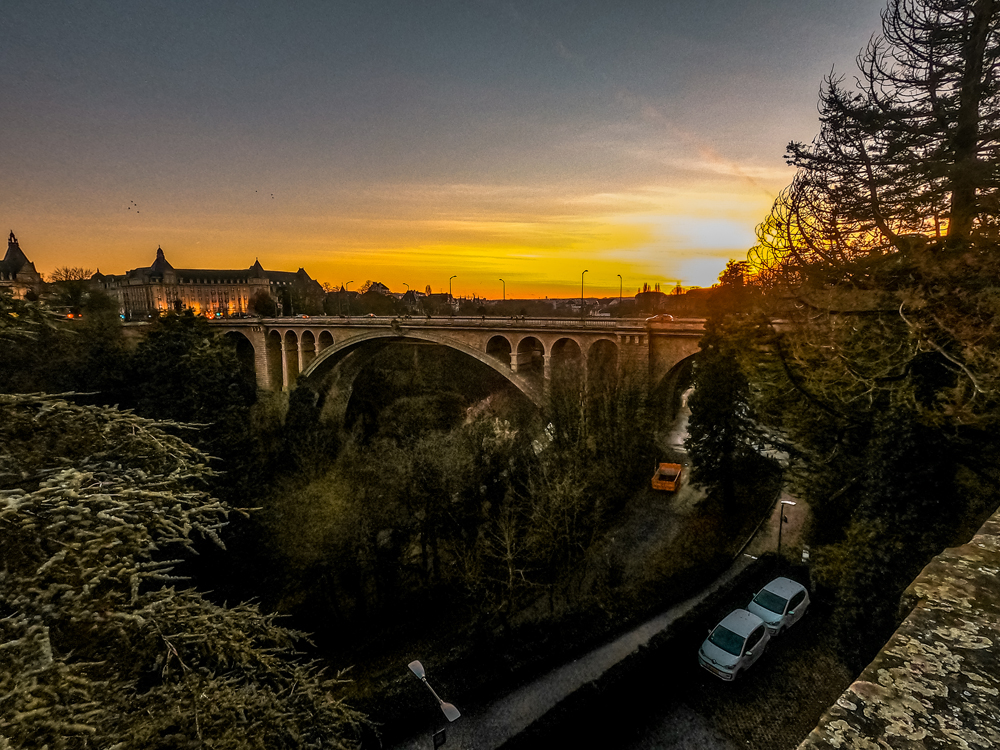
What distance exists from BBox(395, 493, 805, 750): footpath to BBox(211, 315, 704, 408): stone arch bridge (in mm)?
10112

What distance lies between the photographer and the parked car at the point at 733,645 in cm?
1066

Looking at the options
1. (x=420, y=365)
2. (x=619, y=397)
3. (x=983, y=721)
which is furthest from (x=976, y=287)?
(x=420, y=365)

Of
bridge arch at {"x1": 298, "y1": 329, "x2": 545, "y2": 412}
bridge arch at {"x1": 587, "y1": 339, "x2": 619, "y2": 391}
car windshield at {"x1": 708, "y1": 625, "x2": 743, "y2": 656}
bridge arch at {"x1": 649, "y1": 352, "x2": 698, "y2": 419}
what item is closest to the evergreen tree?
bridge arch at {"x1": 649, "y1": 352, "x2": 698, "y2": 419}

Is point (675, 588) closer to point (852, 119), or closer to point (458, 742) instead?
point (458, 742)

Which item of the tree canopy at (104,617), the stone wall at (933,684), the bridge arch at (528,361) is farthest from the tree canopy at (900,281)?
the bridge arch at (528,361)

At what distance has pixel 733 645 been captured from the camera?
427 inches

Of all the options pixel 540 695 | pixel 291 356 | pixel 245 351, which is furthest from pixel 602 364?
pixel 245 351

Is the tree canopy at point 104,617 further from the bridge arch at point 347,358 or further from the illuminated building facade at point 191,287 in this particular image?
the illuminated building facade at point 191,287

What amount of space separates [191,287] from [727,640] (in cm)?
12412

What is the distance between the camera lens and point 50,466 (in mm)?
4457

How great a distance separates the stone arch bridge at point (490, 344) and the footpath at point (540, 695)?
10.1 m

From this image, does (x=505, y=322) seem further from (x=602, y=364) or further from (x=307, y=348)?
(x=307, y=348)

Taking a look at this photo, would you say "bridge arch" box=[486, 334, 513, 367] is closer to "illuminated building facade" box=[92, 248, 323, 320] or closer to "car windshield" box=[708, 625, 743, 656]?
"car windshield" box=[708, 625, 743, 656]

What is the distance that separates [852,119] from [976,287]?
4332 millimetres
